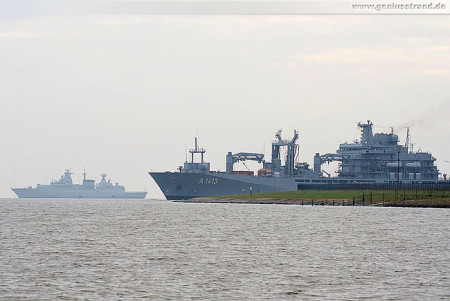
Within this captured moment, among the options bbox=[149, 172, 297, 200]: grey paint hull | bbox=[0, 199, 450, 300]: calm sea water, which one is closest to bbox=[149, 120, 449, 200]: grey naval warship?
bbox=[149, 172, 297, 200]: grey paint hull

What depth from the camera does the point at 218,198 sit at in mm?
181750

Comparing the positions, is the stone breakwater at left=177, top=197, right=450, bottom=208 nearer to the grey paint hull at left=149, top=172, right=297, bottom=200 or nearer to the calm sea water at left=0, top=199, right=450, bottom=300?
the grey paint hull at left=149, top=172, right=297, bottom=200

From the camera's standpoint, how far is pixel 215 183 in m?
188

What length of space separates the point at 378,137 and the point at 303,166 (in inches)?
757

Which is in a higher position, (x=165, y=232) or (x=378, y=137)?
(x=378, y=137)

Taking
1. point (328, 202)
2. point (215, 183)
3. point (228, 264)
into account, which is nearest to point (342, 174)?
point (215, 183)

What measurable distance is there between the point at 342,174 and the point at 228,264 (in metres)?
154

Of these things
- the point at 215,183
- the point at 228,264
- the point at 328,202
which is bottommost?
the point at 228,264

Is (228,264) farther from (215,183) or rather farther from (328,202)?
(215,183)

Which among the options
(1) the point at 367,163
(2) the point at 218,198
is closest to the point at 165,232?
(2) the point at 218,198

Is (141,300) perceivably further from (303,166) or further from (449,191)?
(303,166)

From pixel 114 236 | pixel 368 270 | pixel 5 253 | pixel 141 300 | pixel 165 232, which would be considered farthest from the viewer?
pixel 165 232

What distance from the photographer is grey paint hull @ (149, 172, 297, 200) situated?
616 feet

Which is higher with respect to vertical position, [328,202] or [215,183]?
[215,183]
